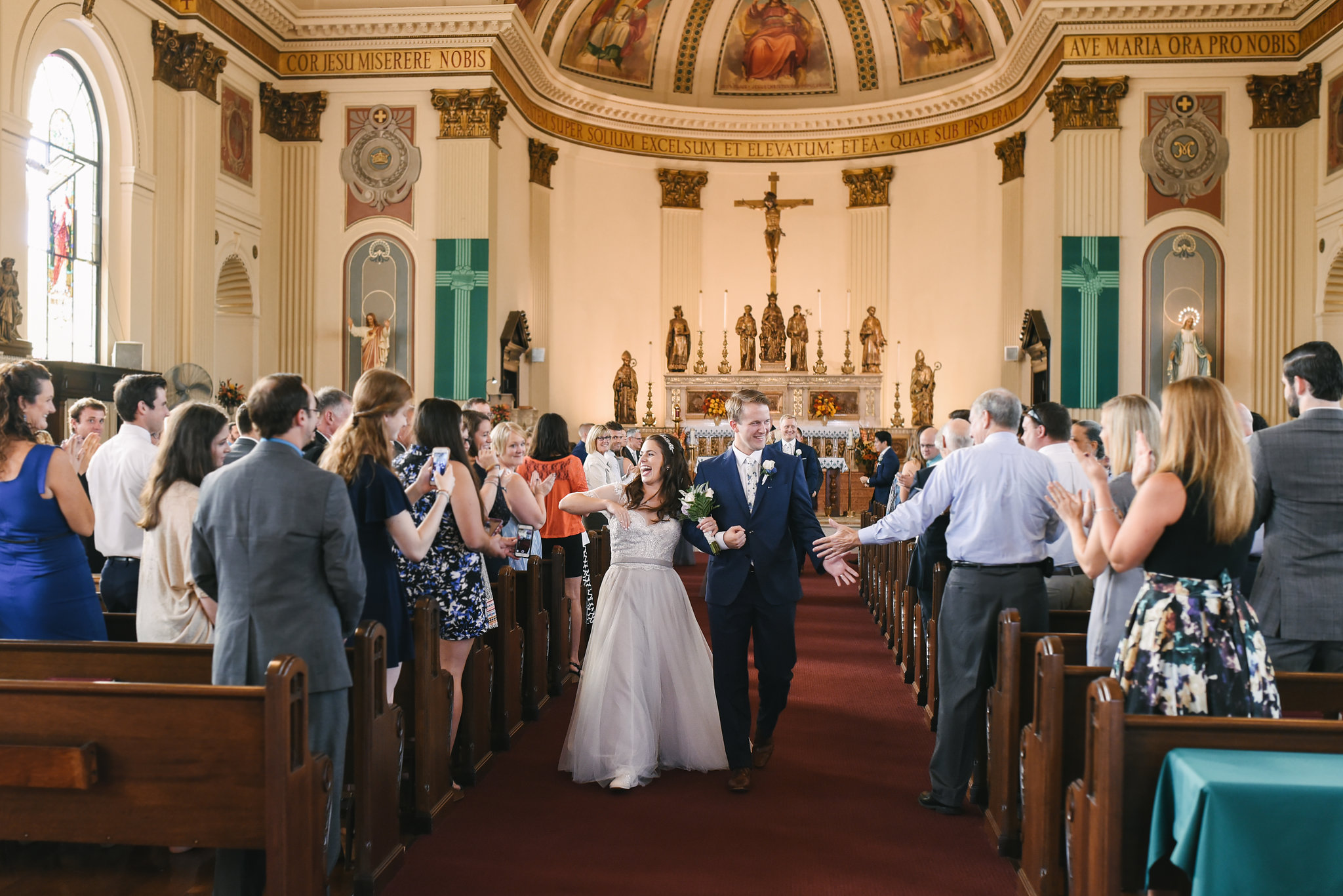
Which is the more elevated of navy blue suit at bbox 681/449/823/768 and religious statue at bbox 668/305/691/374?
religious statue at bbox 668/305/691/374

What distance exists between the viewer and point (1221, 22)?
14867 millimetres

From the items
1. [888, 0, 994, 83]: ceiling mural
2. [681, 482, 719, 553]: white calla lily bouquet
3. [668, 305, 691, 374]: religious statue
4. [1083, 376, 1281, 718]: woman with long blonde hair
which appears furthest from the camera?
[668, 305, 691, 374]: religious statue

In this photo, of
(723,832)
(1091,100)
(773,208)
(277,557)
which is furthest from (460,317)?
(277,557)

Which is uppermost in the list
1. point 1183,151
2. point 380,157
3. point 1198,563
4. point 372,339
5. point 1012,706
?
point 380,157

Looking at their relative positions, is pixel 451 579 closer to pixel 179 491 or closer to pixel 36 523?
pixel 179 491

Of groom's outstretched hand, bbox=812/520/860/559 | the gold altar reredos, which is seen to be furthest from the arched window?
groom's outstretched hand, bbox=812/520/860/559

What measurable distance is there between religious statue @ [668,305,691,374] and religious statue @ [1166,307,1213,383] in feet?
26.4

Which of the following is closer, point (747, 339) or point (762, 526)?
point (762, 526)

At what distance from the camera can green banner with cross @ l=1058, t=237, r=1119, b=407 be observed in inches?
592

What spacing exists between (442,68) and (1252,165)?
37.6 ft

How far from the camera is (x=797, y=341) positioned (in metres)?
19.5

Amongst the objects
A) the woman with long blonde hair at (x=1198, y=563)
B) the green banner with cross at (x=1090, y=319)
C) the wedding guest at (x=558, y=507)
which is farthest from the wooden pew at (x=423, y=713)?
the green banner with cross at (x=1090, y=319)

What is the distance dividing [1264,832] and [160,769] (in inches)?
118

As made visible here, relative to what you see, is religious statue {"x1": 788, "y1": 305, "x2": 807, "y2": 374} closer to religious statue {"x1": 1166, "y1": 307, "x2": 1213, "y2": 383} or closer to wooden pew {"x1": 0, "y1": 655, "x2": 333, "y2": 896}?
religious statue {"x1": 1166, "y1": 307, "x2": 1213, "y2": 383}
